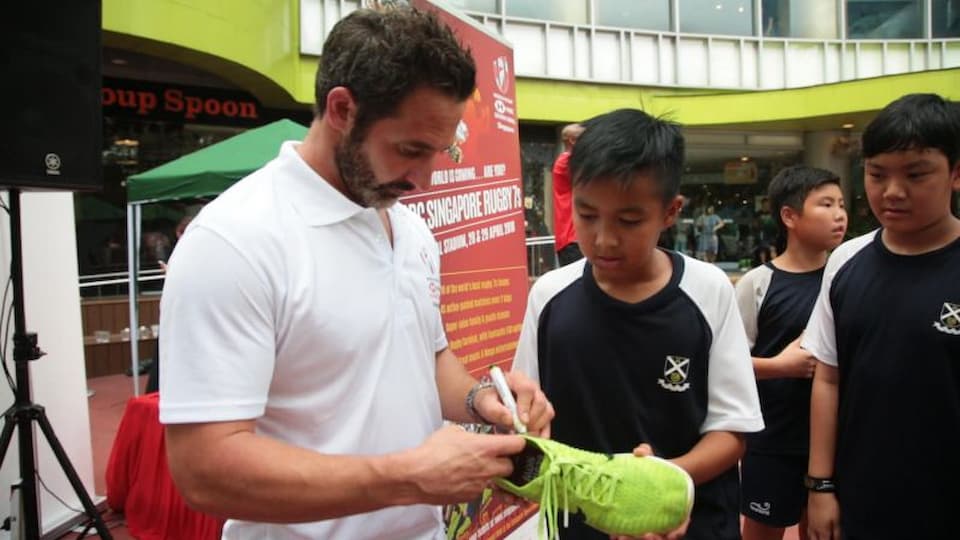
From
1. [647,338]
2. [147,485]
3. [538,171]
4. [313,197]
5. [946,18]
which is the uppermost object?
[946,18]

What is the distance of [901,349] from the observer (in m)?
1.65

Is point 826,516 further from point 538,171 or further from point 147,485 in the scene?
point 538,171

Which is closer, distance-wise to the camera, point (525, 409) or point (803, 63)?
point (525, 409)

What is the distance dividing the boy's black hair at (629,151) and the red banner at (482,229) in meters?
1.02

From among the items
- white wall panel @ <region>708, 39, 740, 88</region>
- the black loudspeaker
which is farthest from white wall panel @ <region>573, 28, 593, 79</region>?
the black loudspeaker

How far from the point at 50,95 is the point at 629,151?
257 cm

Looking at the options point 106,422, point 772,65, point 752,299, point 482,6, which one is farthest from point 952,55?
point 106,422

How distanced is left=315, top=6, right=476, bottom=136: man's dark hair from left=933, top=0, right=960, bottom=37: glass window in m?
19.2

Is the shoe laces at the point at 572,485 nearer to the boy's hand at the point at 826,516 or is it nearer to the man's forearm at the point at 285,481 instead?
the man's forearm at the point at 285,481

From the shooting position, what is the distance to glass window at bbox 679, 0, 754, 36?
1520cm

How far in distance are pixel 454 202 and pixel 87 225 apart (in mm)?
8776

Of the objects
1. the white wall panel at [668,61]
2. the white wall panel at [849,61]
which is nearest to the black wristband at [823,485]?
the white wall panel at [668,61]

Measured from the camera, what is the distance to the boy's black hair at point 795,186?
107 inches

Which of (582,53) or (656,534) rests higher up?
(582,53)
